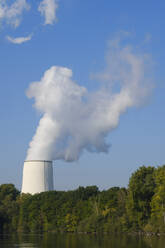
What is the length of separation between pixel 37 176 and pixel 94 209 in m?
11.0

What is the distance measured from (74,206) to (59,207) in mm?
3607

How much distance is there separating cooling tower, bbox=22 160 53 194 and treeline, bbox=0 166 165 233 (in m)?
1.40

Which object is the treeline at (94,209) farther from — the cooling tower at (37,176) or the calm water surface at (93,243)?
the calm water surface at (93,243)

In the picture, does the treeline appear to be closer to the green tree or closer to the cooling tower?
the green tree

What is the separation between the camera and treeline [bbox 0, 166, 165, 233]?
55047mm

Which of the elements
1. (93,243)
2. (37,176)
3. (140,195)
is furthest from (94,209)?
(93,243)

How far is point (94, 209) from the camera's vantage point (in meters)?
66.2

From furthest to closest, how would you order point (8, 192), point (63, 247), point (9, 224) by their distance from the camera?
point (8, 192) < point (9, 224) < point (63, 247)

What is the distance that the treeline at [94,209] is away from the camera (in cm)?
5505

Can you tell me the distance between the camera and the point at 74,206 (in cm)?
7250

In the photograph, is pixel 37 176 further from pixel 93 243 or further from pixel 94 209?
pixel 93 243

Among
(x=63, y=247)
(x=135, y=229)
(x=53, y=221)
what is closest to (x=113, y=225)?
(x=135, y=229)

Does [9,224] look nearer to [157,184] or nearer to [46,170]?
[46,170]

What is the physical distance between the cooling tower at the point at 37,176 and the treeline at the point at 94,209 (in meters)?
1.40
